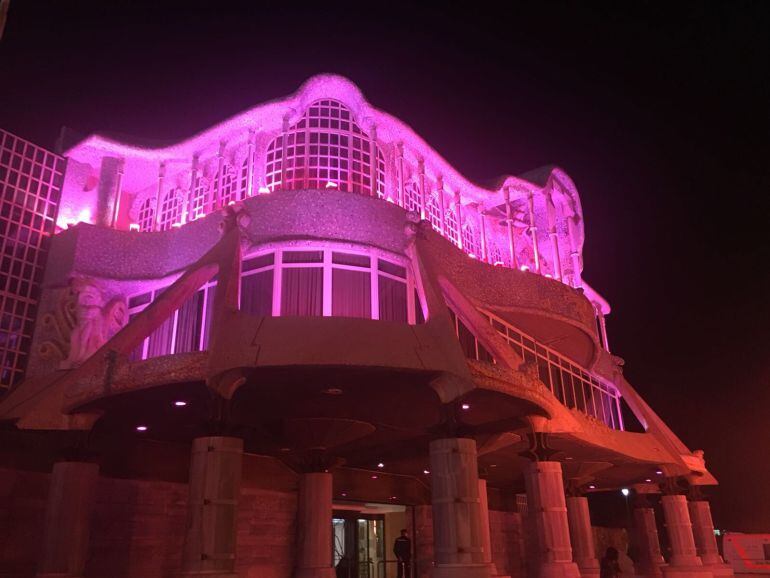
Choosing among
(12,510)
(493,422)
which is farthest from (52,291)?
(493,422)

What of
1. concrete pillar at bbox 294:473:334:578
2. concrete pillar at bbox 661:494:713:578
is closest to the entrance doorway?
concrete pillar at bbox 294:473:334:578

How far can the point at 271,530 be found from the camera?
21.1 meters

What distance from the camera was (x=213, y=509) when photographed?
1227cm

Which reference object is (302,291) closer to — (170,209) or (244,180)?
(244,180)

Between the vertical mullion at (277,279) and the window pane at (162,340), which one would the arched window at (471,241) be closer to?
the vertical mullion at (277,279)

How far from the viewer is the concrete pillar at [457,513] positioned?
13109 millimetres

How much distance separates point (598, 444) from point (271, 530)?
1127 cm

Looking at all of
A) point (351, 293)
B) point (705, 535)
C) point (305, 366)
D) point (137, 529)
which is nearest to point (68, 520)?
point (137, 529)

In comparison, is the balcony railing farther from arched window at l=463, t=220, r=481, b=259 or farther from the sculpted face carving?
the sculpted face carving

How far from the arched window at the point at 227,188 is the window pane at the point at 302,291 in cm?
487

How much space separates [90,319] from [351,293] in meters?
8.37

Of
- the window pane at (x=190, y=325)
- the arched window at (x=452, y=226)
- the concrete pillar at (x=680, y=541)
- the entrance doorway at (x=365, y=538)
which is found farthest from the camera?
the concrete pillar at (x=680, y=541)

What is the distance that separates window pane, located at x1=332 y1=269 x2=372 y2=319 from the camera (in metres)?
17.9

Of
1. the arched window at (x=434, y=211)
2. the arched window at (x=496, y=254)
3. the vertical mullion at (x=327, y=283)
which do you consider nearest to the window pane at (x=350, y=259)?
the vertical mullion at (x=327, y=283)
